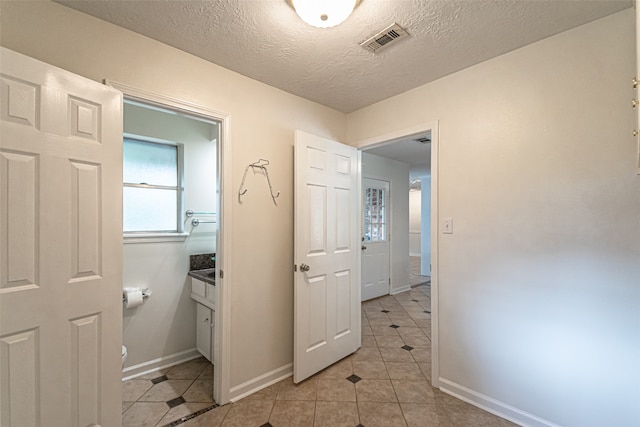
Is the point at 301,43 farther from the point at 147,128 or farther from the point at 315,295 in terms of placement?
the point at 315,295

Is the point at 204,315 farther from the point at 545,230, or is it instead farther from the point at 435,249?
the point at 545,230

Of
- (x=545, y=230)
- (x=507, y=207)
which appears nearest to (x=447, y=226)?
(x=507, y=207)

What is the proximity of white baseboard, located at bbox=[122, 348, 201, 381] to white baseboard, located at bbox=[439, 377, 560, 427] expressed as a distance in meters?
2.31

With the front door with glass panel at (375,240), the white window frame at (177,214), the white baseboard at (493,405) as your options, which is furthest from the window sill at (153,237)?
the front door with glass panel at (375,240)

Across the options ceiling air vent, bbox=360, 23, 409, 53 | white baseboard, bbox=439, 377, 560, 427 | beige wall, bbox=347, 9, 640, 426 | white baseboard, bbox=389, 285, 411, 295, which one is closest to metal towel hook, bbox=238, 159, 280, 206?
ceiling air vent, bbox=360, 23, 409, 53

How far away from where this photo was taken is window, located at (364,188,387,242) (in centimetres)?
465

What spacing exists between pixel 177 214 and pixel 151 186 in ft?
1.17

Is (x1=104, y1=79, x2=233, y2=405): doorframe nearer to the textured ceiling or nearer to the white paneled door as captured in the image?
the textured ceiling

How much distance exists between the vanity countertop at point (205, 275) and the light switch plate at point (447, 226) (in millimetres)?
1996

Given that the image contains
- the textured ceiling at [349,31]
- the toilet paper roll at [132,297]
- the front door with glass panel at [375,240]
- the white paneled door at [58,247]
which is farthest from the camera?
the front door with glass panel at [375,240]

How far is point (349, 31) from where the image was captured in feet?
5.23

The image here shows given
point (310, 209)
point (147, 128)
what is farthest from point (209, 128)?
point (310, 209)

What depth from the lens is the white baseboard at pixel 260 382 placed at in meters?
1.98

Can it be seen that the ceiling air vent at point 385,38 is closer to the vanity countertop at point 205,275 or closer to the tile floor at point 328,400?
the vanity countertop at point 205,275
